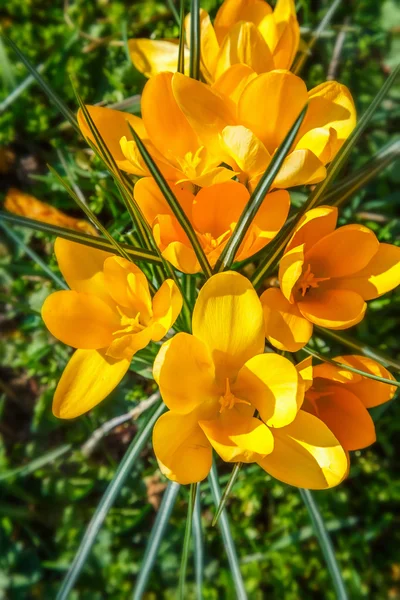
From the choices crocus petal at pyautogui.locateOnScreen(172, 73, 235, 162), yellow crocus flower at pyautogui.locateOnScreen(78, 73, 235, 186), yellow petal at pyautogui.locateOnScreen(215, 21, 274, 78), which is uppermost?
yellow petal at pyautogui.locateOnScreen(215, 21, 274, 78)

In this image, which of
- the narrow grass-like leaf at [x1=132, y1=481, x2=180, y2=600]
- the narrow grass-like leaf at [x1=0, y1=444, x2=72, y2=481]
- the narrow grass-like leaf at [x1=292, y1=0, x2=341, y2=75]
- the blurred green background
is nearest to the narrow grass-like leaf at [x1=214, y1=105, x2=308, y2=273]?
the narrow grass-like leaf at [x1=292, y1=0, x2=341, y2=75]

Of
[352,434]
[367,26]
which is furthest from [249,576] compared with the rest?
[367,26]

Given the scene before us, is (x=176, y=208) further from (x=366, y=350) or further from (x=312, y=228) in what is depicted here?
(x=366, y=350)

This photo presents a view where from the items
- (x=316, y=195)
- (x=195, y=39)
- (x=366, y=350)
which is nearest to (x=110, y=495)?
(x=366, y=350)

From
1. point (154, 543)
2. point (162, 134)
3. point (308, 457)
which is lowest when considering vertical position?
point (154, 543)

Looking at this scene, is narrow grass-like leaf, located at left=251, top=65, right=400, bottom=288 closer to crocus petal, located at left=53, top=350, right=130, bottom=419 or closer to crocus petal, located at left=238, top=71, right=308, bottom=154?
crocus petal, located at left=238, top=71, right=308, bottom=154

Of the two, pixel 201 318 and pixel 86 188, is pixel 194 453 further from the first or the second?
pixel 86 188

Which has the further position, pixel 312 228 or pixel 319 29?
pixel 319 29

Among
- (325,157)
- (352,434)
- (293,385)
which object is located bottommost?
(352,434)
